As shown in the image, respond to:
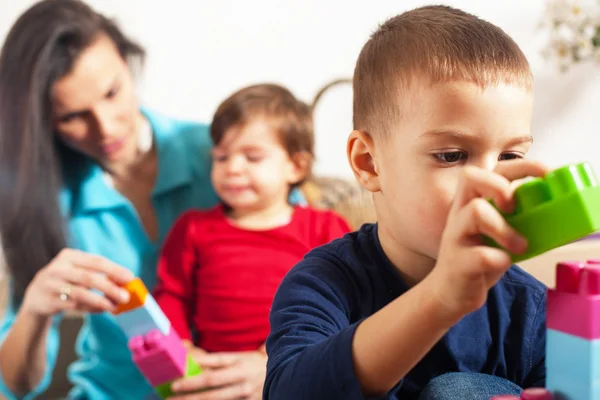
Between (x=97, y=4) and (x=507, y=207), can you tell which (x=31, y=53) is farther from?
(x=507, y=207)

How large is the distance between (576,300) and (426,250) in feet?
0.61

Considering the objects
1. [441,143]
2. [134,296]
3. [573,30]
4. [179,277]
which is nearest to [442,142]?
[441,143]

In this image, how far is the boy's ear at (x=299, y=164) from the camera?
4.36 ft

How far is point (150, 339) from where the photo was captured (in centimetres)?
95

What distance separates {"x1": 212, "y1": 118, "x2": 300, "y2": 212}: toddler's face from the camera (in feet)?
4.04

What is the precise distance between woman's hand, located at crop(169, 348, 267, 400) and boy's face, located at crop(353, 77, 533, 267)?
1.75 feet

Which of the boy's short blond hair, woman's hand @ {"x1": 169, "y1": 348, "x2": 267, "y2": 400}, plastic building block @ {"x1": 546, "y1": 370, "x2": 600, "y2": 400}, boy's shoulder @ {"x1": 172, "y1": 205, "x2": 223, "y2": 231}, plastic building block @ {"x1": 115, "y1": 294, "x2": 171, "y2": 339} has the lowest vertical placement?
woman's hand @ {"x1": 169, "y1": 348, "x2": 267, "y2": 400}

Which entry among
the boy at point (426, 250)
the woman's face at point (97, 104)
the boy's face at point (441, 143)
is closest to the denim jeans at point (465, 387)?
the boy at point (426, 250)

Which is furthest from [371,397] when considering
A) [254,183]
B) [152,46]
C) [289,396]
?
[152,46]

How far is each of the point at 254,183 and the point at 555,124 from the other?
103 cm

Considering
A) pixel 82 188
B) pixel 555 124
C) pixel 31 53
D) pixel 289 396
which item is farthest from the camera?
pixel 555 124

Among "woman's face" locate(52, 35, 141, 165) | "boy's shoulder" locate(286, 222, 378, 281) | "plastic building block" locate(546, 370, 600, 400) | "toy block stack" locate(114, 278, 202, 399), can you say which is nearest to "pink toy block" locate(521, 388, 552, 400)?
"plastic building block" locate(546, 370, 600, 400)

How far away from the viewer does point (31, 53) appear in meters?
1.23

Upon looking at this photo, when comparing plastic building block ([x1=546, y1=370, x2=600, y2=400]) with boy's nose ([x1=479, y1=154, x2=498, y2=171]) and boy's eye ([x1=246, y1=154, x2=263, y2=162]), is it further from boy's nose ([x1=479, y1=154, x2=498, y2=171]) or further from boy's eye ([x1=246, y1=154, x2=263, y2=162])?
boy's eye ([x1=246, y1=154, x2=263, y2=162])
